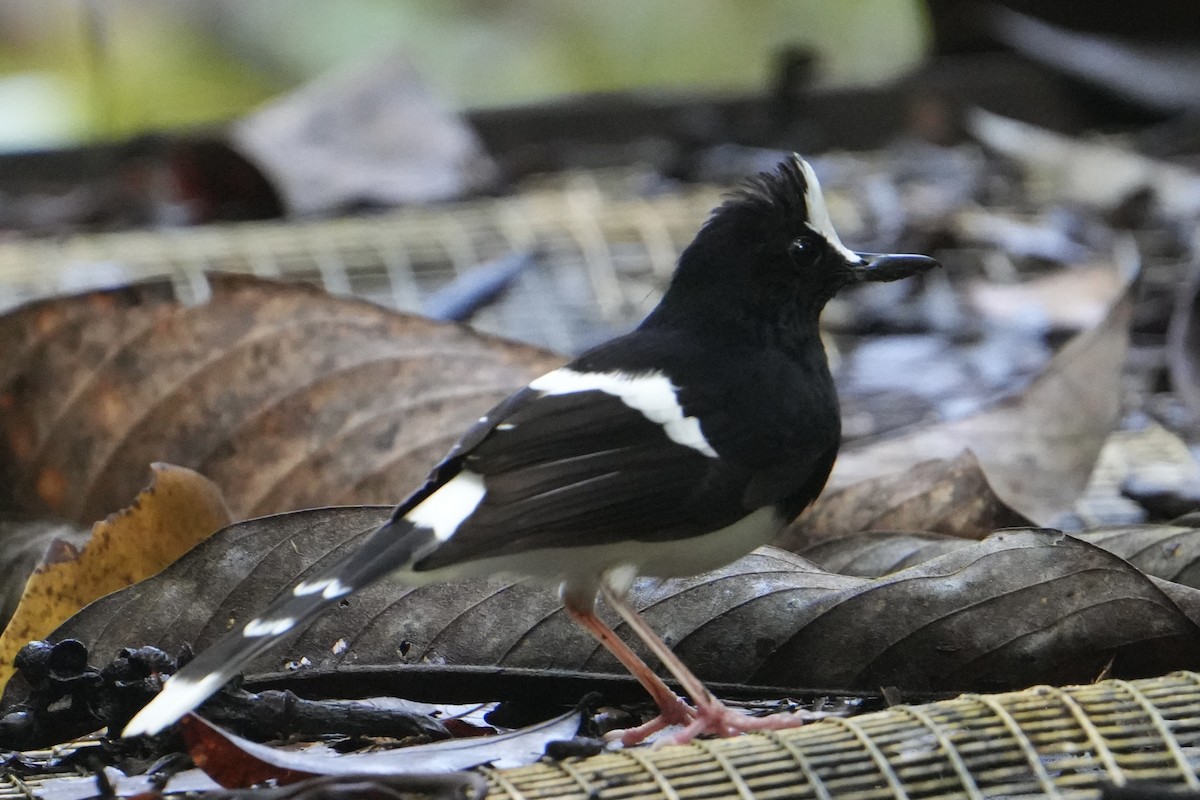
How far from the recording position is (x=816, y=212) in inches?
102

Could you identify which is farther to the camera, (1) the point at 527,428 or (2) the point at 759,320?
(2) the point at 759,320

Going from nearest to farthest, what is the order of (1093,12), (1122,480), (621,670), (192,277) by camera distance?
(621,670) < (1122,480) < (192,277) < (1093,12)

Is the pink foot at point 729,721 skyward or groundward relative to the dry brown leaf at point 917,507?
skyward

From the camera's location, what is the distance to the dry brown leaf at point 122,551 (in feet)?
7.88

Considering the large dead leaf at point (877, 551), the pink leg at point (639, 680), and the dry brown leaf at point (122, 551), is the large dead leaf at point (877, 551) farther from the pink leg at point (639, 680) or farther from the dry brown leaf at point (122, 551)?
the dry brown leaf at point (122, 551)

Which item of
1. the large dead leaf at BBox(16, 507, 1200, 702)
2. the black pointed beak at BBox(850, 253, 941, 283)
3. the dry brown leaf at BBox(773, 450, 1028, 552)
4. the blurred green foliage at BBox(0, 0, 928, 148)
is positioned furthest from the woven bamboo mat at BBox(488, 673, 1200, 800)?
the blurred green foliage at BBox(0, 0, 928, 148)

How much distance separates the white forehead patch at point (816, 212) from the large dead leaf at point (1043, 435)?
1.87 feet

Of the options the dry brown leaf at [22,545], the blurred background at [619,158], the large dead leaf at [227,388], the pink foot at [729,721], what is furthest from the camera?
the blurred background at [619,158]

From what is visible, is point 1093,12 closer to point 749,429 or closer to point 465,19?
point 465,19

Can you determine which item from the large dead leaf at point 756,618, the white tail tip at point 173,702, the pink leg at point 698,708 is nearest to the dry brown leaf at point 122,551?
the large dead leaf at point 756,618

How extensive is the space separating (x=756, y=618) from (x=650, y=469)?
0.27 m

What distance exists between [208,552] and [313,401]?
811 mm

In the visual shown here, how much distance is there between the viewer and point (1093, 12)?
7.51 m

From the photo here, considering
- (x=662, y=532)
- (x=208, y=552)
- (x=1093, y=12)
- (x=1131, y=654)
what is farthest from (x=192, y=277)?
(x=1093, y=12)
